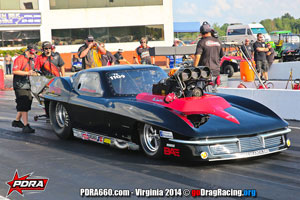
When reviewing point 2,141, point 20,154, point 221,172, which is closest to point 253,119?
point 221,172

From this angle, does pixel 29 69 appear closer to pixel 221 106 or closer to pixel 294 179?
pixel 221 106

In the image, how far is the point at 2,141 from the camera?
9.04 metres

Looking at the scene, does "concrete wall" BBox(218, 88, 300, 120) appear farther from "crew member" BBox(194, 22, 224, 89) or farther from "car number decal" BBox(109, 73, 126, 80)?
"car number decal" BBox(109, 73, 126, 80)

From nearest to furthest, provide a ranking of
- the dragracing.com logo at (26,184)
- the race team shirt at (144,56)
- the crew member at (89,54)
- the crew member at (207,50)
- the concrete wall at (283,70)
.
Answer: the dragracing.com logo at (26,184), the crew member at (207,50), the crew member at (89,54), the race team shirt at (144,56), the concrete wall at (283,70)

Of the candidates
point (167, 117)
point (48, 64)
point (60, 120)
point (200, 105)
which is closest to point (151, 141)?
point (167, 117)

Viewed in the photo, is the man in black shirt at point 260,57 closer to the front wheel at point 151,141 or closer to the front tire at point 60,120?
the front tire at point 60,120

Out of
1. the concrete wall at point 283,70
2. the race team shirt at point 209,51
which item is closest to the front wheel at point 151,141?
the race team shirt at point 209,51

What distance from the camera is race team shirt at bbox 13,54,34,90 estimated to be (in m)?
9.72

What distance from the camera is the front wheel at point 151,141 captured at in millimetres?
6723

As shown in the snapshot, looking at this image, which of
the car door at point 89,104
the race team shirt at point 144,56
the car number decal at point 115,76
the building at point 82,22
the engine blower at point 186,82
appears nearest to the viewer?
the engine blower at point 186,82

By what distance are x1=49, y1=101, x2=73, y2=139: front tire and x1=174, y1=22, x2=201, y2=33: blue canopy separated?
56.9m

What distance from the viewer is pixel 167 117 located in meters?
6.58

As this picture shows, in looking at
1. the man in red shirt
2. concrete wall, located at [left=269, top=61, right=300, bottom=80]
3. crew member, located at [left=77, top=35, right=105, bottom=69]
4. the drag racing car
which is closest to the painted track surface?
the drag racing car

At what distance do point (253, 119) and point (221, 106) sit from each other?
491 mm
